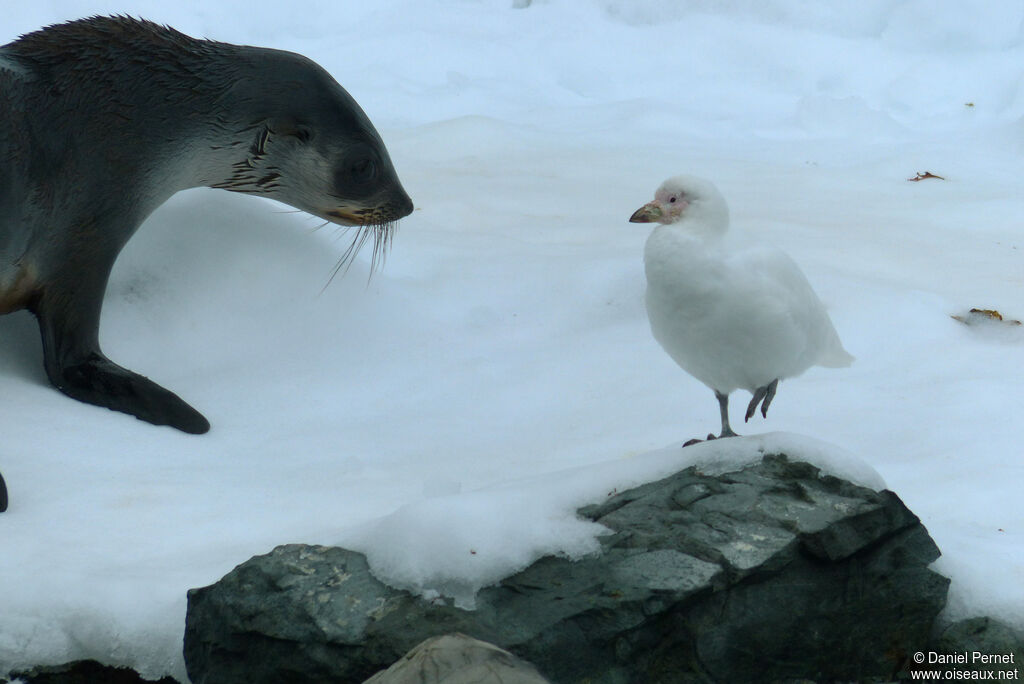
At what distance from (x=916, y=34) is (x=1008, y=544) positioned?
6.56 m

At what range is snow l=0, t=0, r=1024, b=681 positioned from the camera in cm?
277

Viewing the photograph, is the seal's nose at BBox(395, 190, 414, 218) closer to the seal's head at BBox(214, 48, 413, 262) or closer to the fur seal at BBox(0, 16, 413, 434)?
the seal's head at BBox(214, 48, 413, 262)

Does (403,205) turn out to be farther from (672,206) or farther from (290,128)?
(672,206)

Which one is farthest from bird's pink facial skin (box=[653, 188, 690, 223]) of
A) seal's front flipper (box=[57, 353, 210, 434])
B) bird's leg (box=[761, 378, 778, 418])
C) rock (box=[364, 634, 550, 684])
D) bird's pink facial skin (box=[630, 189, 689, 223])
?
seal's front flipper (box=[57, 353, 210, 434])

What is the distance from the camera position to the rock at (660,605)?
7.96 feet

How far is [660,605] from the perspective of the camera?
2.44m

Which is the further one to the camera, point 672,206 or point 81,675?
point 672,206

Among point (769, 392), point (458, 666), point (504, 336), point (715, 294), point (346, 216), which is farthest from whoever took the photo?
point (504, 336)

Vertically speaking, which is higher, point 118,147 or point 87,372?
point 118,147

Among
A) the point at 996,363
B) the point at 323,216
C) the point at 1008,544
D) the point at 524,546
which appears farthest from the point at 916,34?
the point at 524,546

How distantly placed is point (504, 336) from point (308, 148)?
3.39 ft

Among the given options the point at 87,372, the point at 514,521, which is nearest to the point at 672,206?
the point at 514,521

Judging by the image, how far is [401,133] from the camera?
7082mm

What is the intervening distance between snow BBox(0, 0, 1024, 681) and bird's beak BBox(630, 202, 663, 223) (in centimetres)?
57
